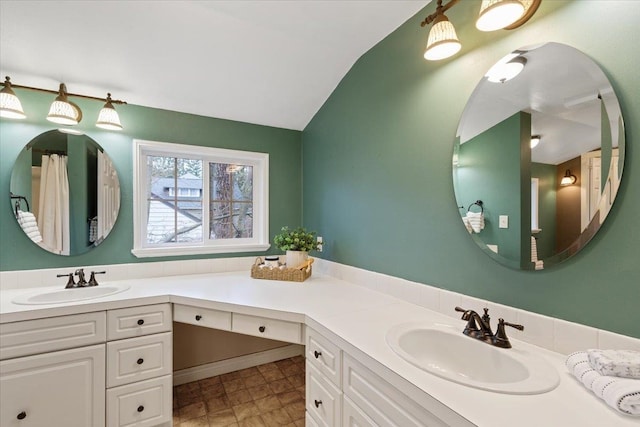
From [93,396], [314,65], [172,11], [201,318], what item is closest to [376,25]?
[314,65]

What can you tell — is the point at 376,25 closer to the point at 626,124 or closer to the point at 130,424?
the point at 626,124

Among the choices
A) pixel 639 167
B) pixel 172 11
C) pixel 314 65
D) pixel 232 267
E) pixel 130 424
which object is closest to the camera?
pixel 639 167

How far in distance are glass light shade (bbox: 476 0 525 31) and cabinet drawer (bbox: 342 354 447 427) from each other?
1.29 m

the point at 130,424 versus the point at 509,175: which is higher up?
the point at 509,175

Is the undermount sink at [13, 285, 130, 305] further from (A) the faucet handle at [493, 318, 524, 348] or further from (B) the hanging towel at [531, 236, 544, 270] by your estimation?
(B) the hanging towel at [531, 236, 544, 270]

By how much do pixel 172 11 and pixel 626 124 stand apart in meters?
2.03

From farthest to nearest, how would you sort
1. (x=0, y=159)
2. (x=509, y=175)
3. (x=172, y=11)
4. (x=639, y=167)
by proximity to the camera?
1. (x=0, y=159)
2. (x=172, y=11)
3. (x=509, y=175)
4. (x=639, y=167)

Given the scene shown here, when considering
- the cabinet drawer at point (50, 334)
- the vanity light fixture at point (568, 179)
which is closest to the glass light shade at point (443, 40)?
the vanity light fixture at point (568, 179)

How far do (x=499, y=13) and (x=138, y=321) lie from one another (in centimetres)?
229

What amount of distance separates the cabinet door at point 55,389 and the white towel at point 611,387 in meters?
2.17

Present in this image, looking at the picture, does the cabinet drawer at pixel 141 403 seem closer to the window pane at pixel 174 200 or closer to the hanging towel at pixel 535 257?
the window pane at pixel 174 200

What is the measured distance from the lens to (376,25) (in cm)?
172

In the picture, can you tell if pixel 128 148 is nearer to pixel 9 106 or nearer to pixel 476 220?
pixel 9 106

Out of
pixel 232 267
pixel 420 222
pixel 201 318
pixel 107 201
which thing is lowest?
pixel 201 318
